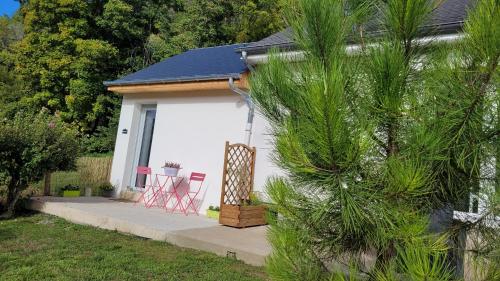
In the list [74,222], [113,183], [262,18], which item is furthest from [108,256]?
[262,18]

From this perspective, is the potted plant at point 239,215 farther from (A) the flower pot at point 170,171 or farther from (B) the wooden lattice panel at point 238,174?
(A) the flower pot at point 170,171

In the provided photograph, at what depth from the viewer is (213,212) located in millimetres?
9266

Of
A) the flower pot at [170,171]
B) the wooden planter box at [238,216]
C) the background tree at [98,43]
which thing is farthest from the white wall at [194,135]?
the background tree at [98,43]

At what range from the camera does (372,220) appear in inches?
80.4

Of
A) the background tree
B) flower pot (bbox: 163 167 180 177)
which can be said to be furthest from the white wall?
the background tree

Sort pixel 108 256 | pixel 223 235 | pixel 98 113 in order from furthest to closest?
pixel 98 113, pixel 223 235, pixel 108 256

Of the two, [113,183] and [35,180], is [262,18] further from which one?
[35,180]

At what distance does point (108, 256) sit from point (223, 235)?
214 cm

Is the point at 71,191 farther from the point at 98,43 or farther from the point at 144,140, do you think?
the point at 98,43

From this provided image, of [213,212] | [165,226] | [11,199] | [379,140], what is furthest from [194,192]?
[379,140]

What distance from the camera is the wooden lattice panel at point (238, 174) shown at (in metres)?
8.65

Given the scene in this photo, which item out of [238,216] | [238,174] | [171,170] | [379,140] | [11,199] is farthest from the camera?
[171,170]

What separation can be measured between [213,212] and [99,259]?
13.0ft

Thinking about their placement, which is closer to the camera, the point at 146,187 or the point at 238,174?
the point at 238,174
